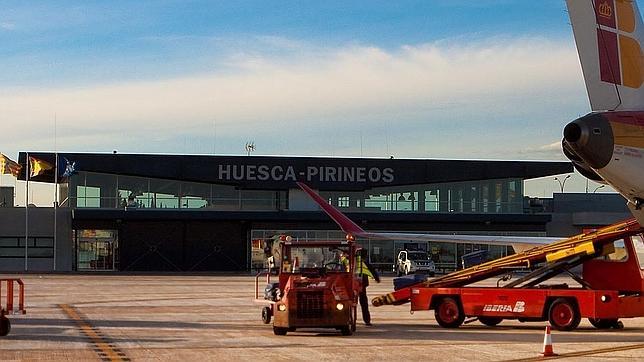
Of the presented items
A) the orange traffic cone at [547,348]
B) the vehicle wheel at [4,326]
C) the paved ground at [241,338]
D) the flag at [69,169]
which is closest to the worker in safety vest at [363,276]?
the paved ground at [241,338]

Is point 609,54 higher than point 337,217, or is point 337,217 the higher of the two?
point 609,54

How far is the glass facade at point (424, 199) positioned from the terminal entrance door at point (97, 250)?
15713 millimetres

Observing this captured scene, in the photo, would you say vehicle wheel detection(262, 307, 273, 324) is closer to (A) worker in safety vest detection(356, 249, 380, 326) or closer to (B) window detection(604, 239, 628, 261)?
(A) worker in safety vest detection(356, 249, 380, 326)

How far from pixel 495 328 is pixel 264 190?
2022 inches

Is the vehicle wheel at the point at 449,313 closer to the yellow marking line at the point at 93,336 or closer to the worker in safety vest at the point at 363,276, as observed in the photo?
the worker in safety vest at the point at 363,276

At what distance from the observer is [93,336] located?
85.4ft

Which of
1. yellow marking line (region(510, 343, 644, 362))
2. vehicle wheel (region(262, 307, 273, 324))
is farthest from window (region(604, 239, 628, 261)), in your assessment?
vehicle wheel (region(262, 307, 273, 324))

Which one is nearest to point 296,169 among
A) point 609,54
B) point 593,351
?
point 593,351

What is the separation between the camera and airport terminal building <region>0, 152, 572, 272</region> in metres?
76.8

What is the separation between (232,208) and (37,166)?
14.0m

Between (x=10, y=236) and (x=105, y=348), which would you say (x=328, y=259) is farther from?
(x=10, y=236)

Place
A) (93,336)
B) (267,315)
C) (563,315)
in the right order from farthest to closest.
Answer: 1. (267,315)
2. (563,315)
3. (93,336)

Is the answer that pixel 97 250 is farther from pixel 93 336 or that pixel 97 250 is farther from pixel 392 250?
pixel 93 336

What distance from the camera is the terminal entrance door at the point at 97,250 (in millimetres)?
78000
